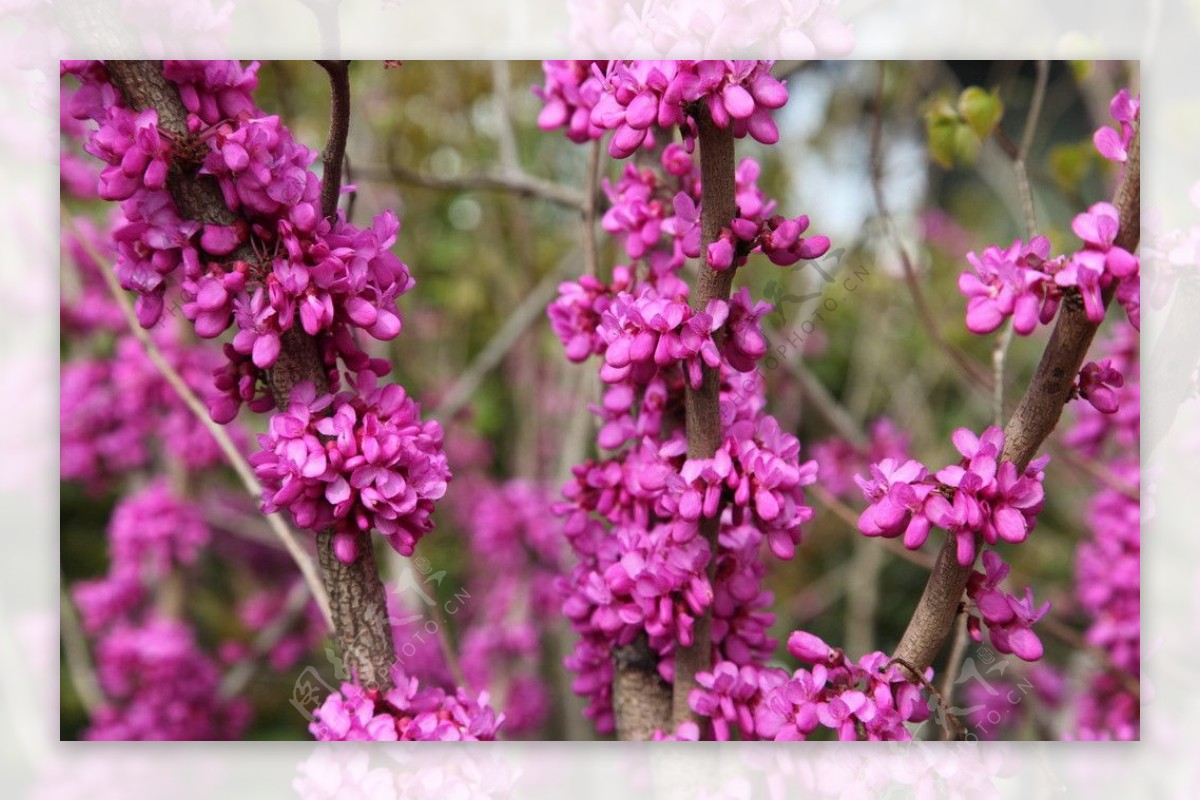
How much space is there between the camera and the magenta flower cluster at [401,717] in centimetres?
126

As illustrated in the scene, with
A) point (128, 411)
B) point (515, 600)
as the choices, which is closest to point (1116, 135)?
point (515, 600)

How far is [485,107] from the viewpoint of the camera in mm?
3631

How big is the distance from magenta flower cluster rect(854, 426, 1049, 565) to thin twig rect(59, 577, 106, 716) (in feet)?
6.75

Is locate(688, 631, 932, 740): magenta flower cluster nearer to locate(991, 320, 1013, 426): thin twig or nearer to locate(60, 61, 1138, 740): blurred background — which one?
locate(991, 320, 1013, 426): thin twig

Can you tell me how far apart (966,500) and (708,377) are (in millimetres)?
300

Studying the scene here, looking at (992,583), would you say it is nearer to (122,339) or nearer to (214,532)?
(122,339)

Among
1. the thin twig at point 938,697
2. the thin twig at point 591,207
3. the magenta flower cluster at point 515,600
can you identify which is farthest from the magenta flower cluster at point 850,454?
the thin twig at point 938,697

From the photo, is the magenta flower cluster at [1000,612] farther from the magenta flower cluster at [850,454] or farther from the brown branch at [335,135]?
the magenta flower cluster at [850,454]

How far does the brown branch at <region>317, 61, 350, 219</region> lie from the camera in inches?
44.3

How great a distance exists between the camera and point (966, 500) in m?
1.08

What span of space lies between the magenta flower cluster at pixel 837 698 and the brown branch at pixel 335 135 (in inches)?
28.7

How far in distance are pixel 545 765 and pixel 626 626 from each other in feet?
1.36

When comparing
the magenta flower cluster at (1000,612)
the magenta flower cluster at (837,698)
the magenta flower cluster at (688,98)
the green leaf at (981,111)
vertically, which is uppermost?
the green leaf at (981,111)

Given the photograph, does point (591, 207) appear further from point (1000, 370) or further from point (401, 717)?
point (401, 717)
